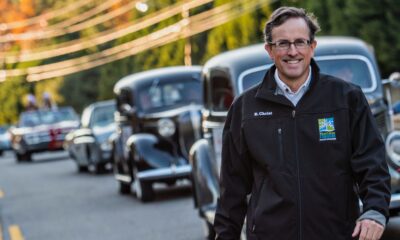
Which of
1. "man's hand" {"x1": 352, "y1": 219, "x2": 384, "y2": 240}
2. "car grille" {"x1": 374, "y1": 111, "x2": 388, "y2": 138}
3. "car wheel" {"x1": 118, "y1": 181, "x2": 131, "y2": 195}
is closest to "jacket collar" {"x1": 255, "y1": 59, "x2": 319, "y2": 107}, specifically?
"man's hand" {"x1": 352, "y1": 219, "x2": 384, "y2": 240}

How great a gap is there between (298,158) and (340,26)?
30.8 metres

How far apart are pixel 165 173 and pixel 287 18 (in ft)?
35.7

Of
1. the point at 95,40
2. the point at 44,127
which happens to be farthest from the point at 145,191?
the point at 95,40

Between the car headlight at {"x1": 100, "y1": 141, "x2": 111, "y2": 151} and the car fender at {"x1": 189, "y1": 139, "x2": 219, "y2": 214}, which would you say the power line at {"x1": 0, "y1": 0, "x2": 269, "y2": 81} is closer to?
the car headlight at {"x1": 100, "y1": 141, "x2": 111, "y2": 151}

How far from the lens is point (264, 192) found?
13.9ft

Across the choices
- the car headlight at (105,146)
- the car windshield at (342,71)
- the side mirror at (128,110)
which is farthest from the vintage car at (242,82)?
the car headlight at (105,146)

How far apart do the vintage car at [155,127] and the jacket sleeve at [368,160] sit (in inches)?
390

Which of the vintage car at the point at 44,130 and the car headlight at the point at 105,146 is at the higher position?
the car headlight at the point at 105,146

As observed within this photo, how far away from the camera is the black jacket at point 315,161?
4.11 m

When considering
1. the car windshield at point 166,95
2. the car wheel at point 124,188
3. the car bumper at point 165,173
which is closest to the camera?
the car bumper at point 165,173

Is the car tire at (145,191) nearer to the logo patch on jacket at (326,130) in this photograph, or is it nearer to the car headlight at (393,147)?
the car headlight at (393,147)

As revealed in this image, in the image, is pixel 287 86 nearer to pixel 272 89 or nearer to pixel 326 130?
pixel 272 89

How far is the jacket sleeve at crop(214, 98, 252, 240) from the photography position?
14.5 feet

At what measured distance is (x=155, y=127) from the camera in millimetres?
15742
